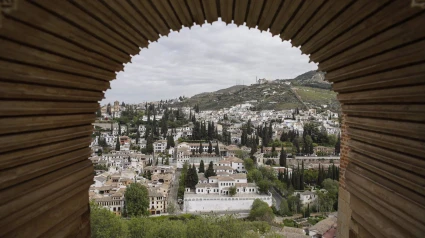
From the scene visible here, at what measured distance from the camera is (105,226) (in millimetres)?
19312

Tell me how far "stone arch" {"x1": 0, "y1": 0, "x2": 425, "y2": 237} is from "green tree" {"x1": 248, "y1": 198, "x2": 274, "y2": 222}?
26.4 meters

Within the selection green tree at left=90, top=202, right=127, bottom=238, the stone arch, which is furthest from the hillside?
the stone arch

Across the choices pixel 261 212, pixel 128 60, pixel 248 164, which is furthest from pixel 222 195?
pixel 128 60

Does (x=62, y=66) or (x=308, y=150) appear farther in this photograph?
(x=308, y=150)

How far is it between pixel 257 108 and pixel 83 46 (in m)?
99.4

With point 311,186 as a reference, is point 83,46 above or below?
above

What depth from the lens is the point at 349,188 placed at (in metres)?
2.69

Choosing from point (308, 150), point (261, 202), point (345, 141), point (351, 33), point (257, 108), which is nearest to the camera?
point (351, 33)

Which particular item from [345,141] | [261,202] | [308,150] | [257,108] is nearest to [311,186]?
[261,202]

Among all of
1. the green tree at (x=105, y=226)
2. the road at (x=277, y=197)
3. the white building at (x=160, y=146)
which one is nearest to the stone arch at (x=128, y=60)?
the green tree at (x=105, y=226)

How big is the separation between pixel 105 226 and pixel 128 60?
18822 millimetres

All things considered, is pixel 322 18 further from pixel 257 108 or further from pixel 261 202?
pixel 257 108

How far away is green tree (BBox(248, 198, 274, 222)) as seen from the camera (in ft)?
91.6

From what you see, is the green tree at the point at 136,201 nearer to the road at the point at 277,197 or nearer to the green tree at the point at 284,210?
the green tree at the point at 284,210
